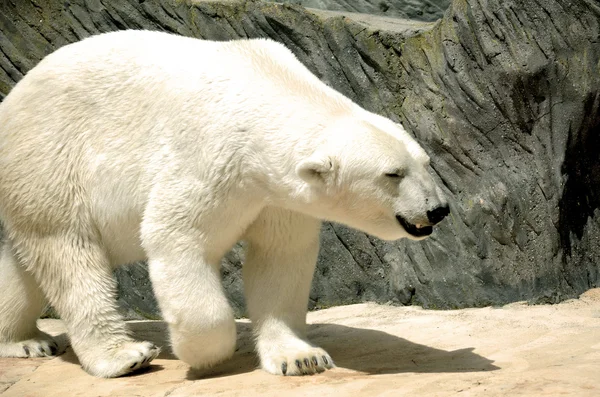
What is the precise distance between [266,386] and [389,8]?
5.04 metres

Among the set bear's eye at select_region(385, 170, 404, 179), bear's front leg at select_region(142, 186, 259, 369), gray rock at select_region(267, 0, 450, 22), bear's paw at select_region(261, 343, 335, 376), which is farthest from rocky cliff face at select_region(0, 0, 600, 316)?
bear's front leg at select_region(142, 186, 259, 369)

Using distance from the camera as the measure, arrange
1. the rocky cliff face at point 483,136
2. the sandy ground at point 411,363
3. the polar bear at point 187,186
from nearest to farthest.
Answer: the sandy ground at point 411,363
the polar bear at point 187,186
the rocky cliff face at point 483,136

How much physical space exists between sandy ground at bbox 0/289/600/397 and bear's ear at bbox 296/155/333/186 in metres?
1.07

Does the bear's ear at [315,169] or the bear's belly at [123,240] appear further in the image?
the bear's belly at [123,240]

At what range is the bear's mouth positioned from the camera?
4.22 metres

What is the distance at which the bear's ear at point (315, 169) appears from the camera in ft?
13.8

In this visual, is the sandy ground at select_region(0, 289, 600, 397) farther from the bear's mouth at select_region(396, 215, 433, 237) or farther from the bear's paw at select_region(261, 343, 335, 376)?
the bear's mouth at select_region(396, 215, 433, 237)

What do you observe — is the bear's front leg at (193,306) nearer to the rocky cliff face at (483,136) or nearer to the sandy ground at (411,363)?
the sandy ground at (411,363)

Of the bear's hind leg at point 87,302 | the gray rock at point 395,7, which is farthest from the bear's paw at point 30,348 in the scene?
the gray rock at point 395,7

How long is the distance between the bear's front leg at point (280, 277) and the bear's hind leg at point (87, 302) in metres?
0.71

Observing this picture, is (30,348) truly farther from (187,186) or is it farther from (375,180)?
(375,180)

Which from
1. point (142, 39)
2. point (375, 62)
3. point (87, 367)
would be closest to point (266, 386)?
point (87, 367)

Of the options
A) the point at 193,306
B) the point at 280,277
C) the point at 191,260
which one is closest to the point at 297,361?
the point at 280,277

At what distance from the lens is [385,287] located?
6.91 m
